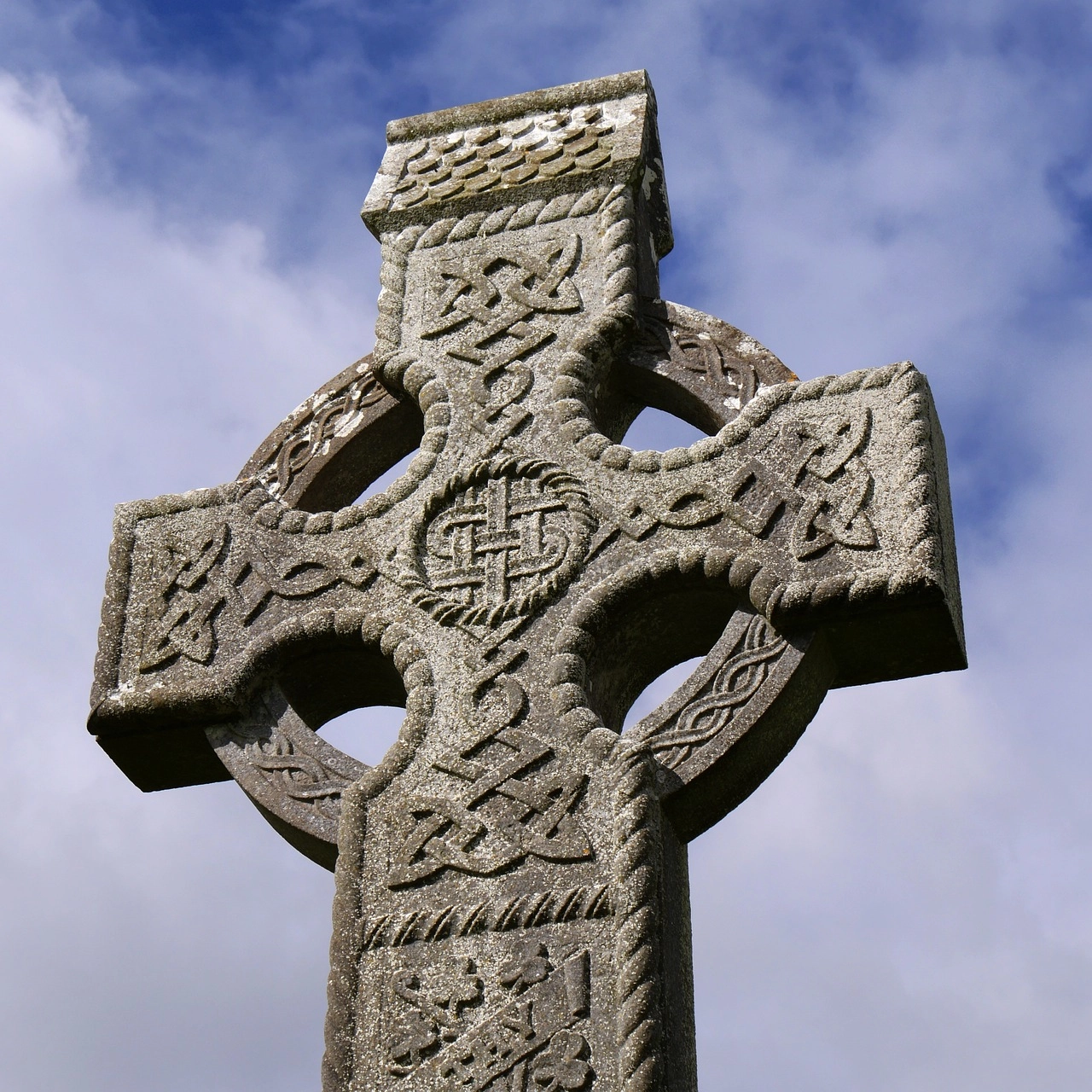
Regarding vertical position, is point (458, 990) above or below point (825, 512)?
below

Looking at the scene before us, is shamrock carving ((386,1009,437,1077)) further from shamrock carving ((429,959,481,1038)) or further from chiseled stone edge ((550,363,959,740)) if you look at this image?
chiseled stone edge ((550,363,959,740))

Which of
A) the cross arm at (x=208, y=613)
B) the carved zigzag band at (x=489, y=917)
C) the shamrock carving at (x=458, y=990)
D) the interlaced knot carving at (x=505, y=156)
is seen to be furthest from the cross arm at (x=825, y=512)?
the shamrock carving at (x=458, y=990)

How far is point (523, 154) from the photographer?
19.4 feet

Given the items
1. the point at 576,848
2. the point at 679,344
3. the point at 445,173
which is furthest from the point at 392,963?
the point at 445,173

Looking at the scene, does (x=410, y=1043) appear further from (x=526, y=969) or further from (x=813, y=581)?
(x=813, y=581)

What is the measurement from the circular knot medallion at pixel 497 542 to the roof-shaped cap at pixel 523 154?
1085mm

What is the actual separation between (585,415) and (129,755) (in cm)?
160

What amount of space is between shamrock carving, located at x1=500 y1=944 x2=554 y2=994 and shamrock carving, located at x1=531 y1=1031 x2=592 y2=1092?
0.48ft

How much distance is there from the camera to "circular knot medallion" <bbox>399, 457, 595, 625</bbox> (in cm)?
496

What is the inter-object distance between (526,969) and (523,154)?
278cm

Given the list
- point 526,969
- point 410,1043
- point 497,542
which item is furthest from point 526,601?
point 410,1043

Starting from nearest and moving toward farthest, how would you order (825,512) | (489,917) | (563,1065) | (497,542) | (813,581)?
1. (563,1065)
2. (489,917)
3. (813,581)
4. (825,512)
5. (497,542)

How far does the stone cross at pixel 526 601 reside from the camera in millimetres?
4289

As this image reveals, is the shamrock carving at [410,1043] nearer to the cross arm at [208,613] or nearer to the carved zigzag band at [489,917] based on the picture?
the carved zigzag band at [489,917]
